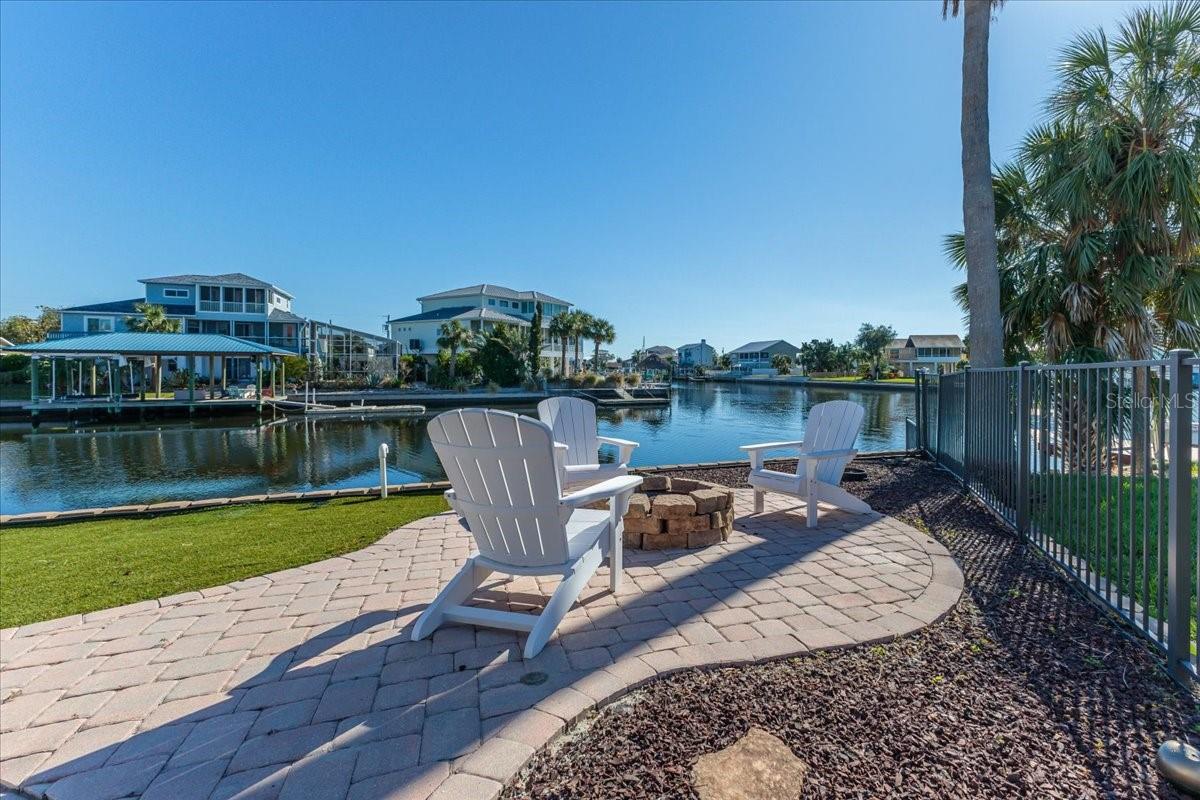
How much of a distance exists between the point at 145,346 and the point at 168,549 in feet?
83.9

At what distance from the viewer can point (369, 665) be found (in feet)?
7.38

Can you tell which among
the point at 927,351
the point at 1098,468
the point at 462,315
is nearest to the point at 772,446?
the point at 1098,468

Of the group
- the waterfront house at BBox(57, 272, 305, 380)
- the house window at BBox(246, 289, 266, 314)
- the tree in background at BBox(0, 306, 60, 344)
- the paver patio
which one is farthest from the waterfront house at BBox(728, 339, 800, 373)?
the paver patio

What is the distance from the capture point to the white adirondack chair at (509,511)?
2373 mm

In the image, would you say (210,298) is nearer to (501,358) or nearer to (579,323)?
(501,358)

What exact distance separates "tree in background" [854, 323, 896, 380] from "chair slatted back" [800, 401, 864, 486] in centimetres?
5609

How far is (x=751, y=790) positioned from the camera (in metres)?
1.48

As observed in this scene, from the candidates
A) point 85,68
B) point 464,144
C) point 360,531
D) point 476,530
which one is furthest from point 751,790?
point 464,144

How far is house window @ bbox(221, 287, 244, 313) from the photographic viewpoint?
35125 millimetres

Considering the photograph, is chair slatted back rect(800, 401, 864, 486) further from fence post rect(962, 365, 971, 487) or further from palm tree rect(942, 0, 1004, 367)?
palm tree rect(942, 0, 1004, 367)

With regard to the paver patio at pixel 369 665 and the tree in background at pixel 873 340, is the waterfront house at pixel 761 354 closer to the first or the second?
the tree in background at pixel 873 340

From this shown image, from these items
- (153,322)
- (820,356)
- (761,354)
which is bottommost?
(820,356)

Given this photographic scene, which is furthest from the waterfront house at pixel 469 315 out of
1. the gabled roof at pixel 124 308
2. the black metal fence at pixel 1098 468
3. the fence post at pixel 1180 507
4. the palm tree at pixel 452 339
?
the fence post at pixel 1180 507

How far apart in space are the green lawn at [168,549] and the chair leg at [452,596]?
5.56 ft
